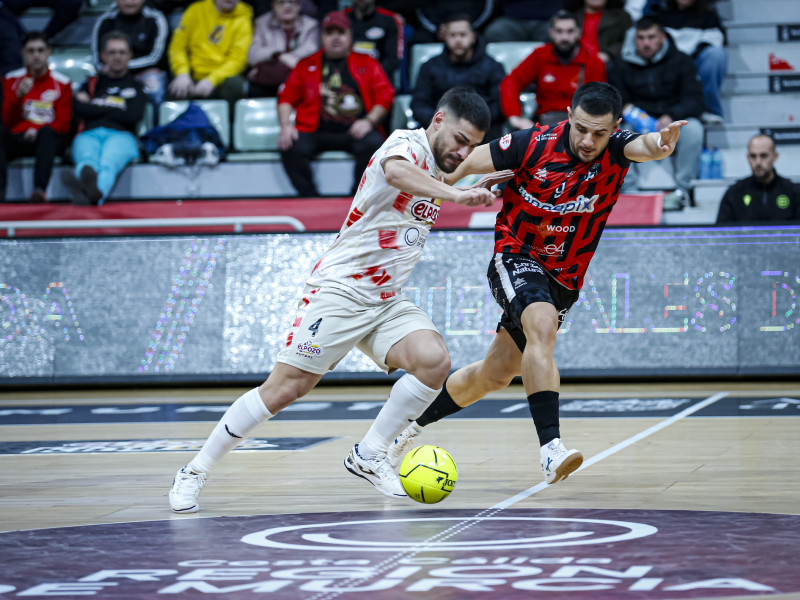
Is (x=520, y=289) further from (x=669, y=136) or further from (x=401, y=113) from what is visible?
(x=401, y=113)

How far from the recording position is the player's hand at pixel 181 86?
45.5 feet

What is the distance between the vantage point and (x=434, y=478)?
493cm

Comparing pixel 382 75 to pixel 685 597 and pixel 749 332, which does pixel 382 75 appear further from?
pixel 685 597

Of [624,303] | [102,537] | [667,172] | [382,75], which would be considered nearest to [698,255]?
[624,303]

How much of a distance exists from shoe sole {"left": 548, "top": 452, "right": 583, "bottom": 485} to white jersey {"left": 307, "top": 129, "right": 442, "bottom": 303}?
3.56ft

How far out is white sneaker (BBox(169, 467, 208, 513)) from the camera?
4.86 metres

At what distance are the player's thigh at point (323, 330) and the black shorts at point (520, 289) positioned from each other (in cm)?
79

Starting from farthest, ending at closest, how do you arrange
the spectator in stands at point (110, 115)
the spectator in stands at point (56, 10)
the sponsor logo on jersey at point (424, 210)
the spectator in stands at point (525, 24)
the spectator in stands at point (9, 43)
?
the spectator in stands at point (56, 10)
the spectator in stands at point (9, 43)
the spectator in stands at point (525, 24)
the spectator in stands at point (110, 115)
the sponsor logo on jersey at point (424, 210)

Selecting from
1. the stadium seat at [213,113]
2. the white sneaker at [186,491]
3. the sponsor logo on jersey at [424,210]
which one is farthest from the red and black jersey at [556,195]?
the stadium seat at [213,113]

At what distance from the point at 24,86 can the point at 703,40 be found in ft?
25.8

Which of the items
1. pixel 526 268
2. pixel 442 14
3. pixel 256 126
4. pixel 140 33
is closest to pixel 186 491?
pixel 526 268

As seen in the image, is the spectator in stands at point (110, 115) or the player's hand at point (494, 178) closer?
the player's hand at point (494, 178)

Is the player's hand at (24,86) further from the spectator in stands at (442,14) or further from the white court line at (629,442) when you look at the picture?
the white court line at (629,442)

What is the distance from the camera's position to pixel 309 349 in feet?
16.5
